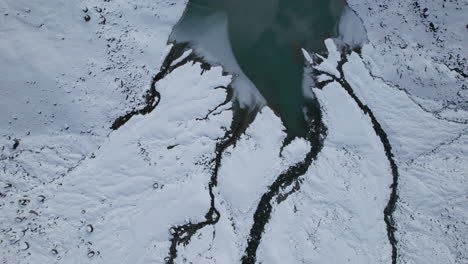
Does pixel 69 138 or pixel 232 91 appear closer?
pixel 69 138

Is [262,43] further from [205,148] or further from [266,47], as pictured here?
[205,148]

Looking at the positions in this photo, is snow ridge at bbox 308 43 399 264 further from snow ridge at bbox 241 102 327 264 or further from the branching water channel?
snow ridge at bbox 241 102 327 264

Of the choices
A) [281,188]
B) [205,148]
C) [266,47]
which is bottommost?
[281,188]

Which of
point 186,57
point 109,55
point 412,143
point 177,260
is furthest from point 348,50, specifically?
point 177,260

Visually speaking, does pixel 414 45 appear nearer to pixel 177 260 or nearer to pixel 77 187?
pixel 177 260

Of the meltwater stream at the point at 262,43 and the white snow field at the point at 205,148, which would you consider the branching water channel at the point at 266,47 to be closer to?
the meltwater stream at the point at 262,43

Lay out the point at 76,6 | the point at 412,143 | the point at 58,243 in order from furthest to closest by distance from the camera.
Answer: the point at 412,143 → the point at 76,6 → the point at 58,243

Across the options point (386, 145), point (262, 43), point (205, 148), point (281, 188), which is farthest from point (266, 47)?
point (386, 145)

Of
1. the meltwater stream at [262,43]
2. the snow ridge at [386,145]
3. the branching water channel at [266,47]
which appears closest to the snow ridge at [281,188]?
the branching water channel at [266,47]
